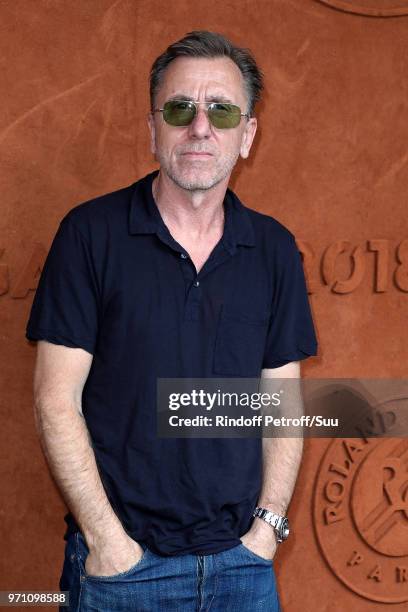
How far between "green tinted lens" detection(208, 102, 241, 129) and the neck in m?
0.13

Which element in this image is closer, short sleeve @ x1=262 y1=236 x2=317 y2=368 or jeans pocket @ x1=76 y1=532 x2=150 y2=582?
jeans pocket @ x1=76 y1=532 x2=150 y2=582

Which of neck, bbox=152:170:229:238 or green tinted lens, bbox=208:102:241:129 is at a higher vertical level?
green tinted lens, bbox=208:102:241:129

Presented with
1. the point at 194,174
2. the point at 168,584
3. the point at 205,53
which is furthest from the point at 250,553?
the point at 205,53

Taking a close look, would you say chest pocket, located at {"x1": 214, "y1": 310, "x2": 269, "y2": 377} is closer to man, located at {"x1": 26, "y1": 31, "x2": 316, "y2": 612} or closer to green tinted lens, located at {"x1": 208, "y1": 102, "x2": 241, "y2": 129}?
man, located at {"x1": 26, "y1": 31, "x2": 316, "y2": 612}

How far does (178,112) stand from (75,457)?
2.77ft

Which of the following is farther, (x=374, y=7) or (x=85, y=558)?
(x=374, y=7)

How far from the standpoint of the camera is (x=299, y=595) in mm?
3357

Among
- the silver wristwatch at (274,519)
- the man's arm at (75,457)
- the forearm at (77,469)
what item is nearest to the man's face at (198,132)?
the man's arm at (75,457)

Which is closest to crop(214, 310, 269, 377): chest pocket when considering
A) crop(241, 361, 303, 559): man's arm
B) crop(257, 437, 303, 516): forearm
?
crop(241, 361, 303, 559): man's arm

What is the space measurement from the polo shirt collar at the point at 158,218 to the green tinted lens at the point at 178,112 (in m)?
0.18

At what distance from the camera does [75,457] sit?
A: 7.45 feet

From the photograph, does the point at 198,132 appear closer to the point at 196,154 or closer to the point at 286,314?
the point at 196,154

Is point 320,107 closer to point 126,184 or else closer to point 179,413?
point 126,184

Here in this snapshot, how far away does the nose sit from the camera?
2398 mm
